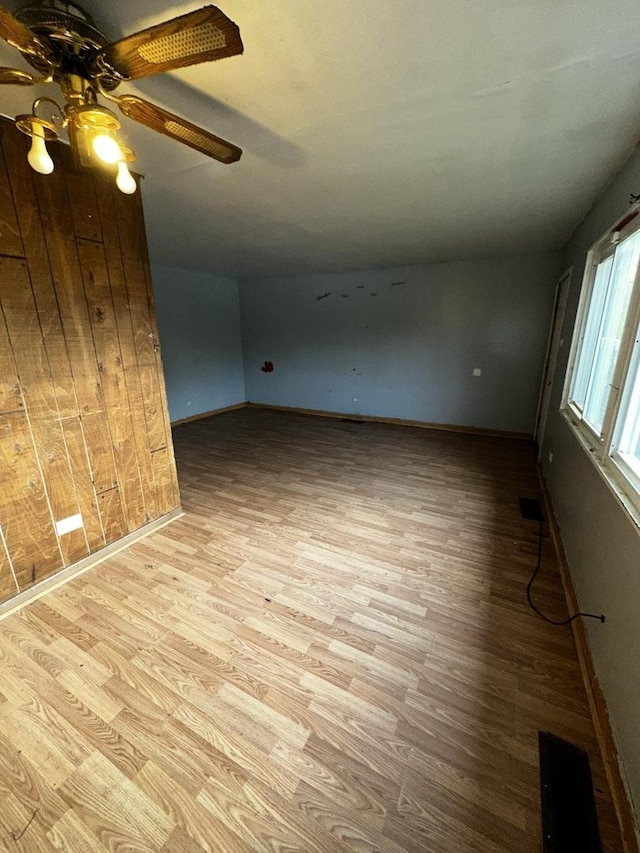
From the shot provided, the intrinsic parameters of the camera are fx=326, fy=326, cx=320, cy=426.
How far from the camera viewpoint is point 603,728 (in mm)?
1232

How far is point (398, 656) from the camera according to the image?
1.55 metres

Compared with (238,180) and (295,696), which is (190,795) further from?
(238,180)

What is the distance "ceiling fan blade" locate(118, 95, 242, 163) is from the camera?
1.14 m

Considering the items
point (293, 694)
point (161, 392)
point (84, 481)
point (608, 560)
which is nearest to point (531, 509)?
point (608, 560)

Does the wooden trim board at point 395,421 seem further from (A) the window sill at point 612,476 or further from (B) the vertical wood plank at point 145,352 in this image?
(B) the vertical wood plank at point 145,352

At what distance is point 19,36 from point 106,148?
274mm

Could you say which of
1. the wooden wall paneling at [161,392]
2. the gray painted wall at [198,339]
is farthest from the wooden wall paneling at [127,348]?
the gray painted wall at [198,339]

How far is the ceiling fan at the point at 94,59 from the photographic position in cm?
→ 86

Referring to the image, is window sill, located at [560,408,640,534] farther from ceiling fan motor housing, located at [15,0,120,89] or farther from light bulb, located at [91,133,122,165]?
ceiling fan motor housing, located at [15,0,120,89]

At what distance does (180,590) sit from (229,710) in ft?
2.68

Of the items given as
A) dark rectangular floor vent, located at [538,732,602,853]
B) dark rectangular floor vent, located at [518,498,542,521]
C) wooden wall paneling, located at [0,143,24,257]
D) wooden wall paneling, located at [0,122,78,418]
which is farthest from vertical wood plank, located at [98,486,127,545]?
dark rectangular floor vent, located at [518,498,542,521]

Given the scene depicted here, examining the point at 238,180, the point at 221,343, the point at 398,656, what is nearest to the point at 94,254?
the point at 238,180

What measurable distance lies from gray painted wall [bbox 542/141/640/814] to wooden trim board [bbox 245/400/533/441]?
2.12 m

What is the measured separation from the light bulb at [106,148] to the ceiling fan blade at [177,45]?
0.63 ft
